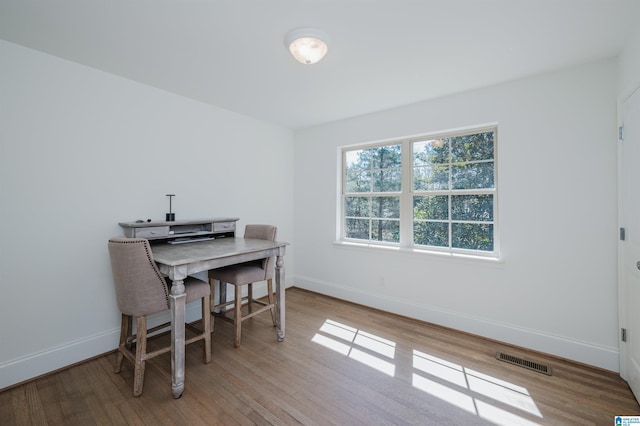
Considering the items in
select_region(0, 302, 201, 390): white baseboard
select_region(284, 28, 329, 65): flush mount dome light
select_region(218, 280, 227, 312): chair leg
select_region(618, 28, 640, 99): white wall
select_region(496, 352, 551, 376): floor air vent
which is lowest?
select_region(496, 352, 551, 376): floor air vent

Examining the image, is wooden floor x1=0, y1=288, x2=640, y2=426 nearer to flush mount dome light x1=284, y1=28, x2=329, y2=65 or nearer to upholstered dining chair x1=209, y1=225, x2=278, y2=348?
upholstered dining chair x1=209, y1=225, x2=278, y2=348

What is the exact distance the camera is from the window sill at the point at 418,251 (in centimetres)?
278

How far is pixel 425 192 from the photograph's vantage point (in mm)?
3232

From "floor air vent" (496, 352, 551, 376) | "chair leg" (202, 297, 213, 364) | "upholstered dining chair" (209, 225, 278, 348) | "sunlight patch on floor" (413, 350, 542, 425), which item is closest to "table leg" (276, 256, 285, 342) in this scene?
"upholstered dining chair" (209, 225, 278, 348)

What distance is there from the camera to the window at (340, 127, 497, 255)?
2.91 m

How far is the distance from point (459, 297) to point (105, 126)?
152 inches

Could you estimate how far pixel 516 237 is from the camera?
8.61 feet

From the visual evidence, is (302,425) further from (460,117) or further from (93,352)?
(460,117)

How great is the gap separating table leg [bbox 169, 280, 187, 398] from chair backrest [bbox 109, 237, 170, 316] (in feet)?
0.56

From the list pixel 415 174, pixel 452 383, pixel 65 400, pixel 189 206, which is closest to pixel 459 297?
pixel 452 383

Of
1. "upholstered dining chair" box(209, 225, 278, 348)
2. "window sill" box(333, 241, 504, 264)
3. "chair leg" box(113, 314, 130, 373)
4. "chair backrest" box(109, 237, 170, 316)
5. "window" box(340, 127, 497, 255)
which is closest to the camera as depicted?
"chair backrest" box(109, 237, 170, 316)

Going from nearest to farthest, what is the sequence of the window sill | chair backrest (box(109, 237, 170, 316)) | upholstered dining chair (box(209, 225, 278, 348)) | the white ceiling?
the white ceiling, chair backrest (box(109, 237, 170, 316)), upholstered dining chair (box(209, 225, 278, 348)), the window sill

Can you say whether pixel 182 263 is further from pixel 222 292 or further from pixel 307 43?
pixel 307 43

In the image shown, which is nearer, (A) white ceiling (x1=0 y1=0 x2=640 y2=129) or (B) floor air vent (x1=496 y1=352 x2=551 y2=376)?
(A) white ceiling (x1=0 y1=0 x2=640 y2=129)
